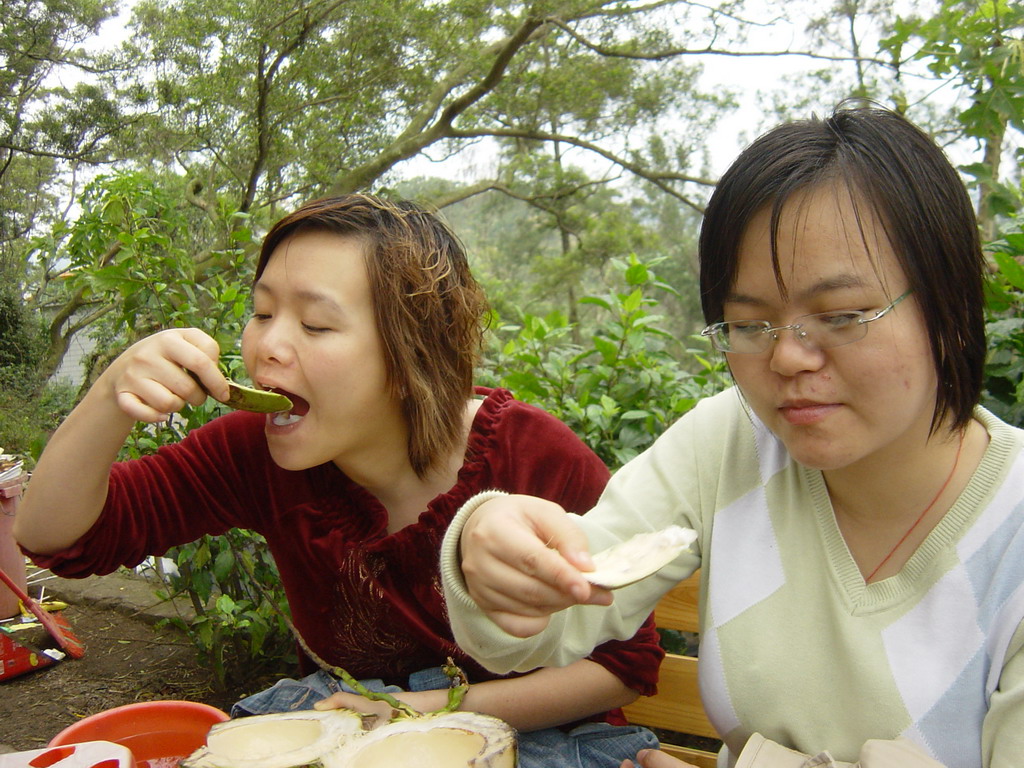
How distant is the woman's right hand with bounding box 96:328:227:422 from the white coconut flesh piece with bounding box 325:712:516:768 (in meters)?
→ 0.59

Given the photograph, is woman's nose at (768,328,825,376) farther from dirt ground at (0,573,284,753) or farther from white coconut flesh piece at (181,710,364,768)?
dirt ground at (0,573,284,753)

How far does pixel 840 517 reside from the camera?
1227 mm

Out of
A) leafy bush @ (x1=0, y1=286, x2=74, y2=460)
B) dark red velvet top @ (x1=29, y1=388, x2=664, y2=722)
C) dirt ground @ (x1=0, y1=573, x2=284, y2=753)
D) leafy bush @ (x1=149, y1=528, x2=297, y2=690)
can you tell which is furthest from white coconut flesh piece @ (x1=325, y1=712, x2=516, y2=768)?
leafy bush @ (x1=0, y1=286, x2=74, y2=460)

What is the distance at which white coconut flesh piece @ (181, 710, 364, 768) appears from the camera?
1.03 meters

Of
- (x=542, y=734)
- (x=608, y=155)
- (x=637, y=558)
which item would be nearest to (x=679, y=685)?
(x=542, y=734)

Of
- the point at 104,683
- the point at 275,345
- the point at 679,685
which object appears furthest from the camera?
the point at 104,683

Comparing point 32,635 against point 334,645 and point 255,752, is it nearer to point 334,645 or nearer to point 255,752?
point 334,645

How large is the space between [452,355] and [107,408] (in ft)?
2.10

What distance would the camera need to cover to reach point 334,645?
1.59m

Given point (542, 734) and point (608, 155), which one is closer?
point (542, 734)

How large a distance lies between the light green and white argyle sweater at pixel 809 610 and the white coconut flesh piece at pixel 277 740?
21 centimetres

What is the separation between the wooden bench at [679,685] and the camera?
1746 millimetres

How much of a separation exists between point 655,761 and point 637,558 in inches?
19.0

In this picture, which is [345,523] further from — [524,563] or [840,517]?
[840,517]
